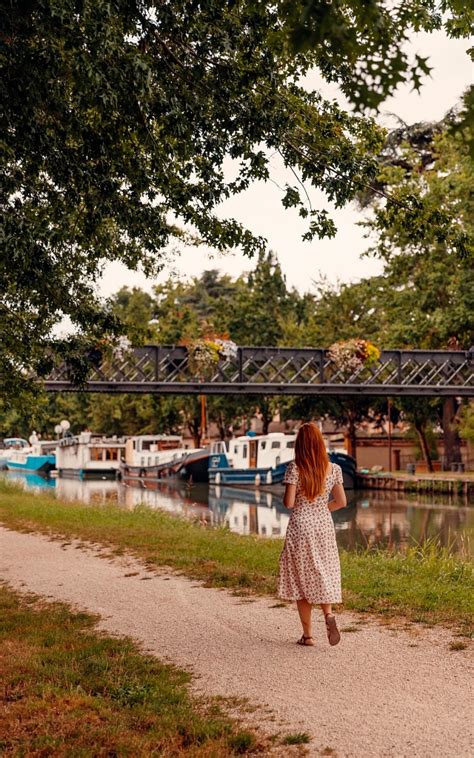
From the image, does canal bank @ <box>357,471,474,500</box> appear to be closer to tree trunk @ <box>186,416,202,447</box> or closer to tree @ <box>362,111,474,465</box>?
tree @ <box>362,111,474,465</box>

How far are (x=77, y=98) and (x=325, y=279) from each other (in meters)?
63.1

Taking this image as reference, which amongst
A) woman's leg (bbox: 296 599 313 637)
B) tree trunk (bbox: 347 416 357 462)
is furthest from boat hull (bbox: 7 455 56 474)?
woman's leg (bbox: 296 599 313 637)

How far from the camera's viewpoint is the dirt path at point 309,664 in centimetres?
577

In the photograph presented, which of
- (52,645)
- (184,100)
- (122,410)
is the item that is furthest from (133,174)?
(122,410)

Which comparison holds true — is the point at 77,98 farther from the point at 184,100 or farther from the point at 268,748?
the point at 268,748

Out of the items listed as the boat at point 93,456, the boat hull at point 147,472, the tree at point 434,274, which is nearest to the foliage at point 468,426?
the tree at point 434,274

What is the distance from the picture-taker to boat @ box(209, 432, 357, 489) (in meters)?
55.1

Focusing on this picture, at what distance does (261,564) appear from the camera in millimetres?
14125

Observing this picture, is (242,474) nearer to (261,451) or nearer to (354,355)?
(261,451)

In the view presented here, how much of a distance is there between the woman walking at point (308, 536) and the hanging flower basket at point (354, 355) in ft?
123

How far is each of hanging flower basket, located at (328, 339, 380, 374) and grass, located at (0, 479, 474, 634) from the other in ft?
76.4

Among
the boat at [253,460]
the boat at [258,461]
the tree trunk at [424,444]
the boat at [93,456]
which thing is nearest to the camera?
the boat at [258,461]

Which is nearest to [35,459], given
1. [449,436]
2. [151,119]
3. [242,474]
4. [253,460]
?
[253,460]

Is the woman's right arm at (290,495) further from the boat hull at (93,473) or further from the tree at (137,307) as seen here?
the boat hull at (93,473)
